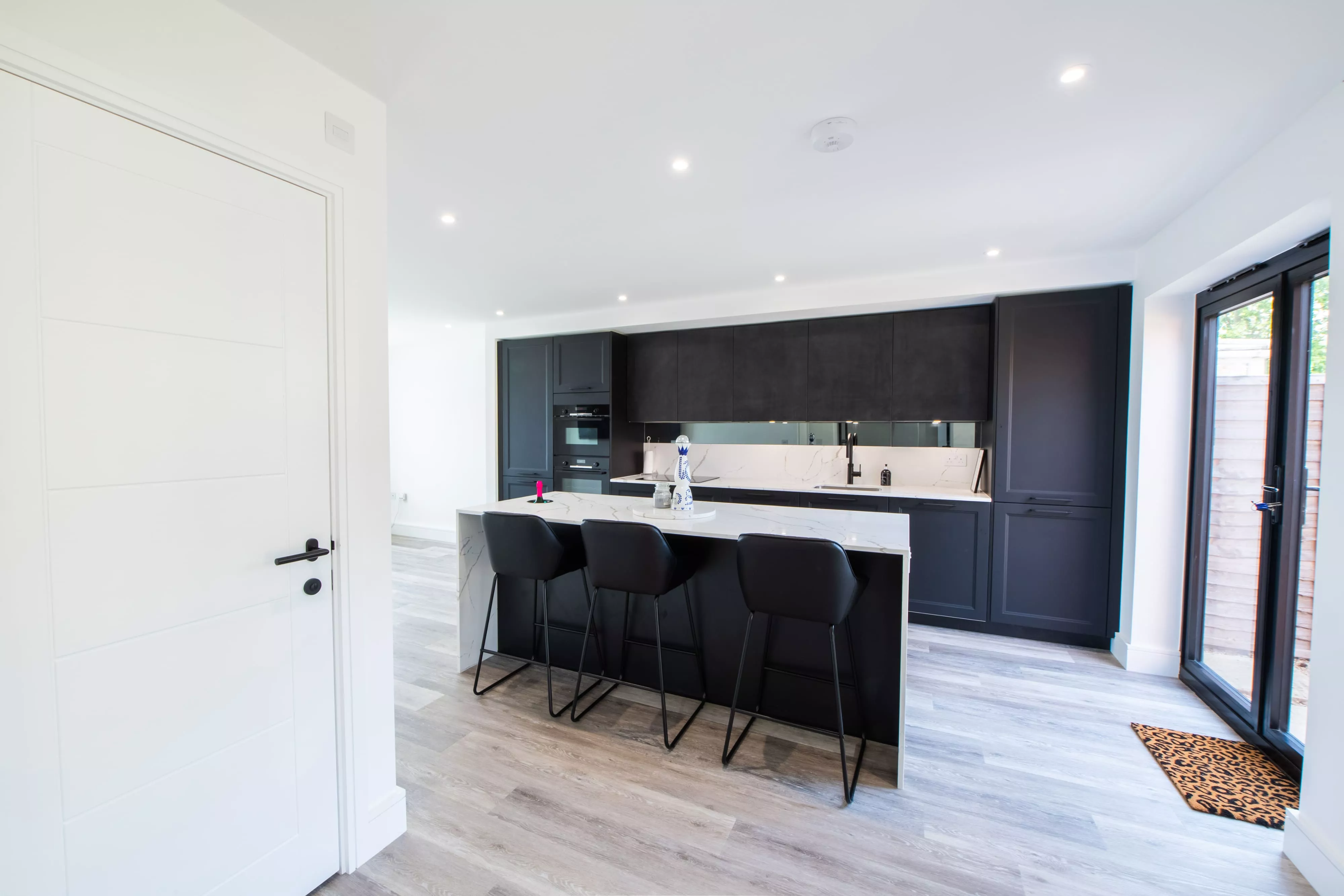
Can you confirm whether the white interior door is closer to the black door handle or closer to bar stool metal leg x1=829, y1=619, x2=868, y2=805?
the black door handle

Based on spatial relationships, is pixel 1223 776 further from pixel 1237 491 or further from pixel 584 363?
pixel 584 363

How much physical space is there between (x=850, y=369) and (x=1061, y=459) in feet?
5.04

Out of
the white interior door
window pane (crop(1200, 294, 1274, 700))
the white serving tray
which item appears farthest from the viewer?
the white serving tray

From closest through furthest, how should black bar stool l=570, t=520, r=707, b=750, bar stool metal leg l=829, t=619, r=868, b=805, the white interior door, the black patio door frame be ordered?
the white interior door < bar stool metal leg l=829, t=619, r=868, b=805 < the black patio door frame < black bar stool l=570, t=520, r=707, b=750

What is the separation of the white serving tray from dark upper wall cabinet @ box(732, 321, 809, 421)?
1885 mm

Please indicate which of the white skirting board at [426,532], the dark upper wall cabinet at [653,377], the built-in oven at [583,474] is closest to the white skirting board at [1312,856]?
the dark upper wall cabinet at [653,377]

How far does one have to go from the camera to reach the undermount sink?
13.5ft

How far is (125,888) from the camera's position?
4.11 feet

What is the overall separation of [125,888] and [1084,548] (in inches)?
178

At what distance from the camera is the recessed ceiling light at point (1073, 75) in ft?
5.25

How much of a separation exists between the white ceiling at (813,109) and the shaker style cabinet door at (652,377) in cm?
192

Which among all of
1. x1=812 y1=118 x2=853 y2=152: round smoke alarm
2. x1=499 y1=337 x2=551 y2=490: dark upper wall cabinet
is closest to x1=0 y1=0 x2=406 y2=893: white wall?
x1=812 y1=118 x2=853 y2=152: round smoke alarm

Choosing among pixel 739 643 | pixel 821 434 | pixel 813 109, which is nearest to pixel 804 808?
pixel 739 643

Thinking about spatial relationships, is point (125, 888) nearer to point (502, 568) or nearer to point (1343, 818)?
point (502, 568)
